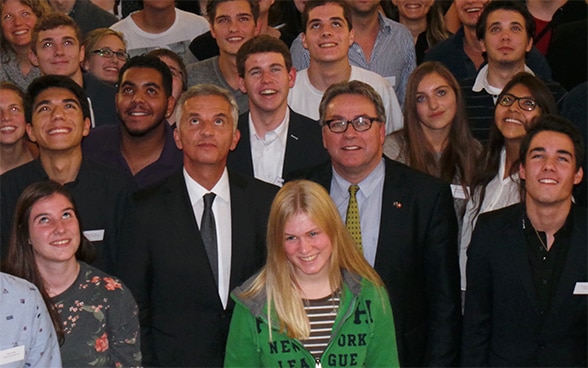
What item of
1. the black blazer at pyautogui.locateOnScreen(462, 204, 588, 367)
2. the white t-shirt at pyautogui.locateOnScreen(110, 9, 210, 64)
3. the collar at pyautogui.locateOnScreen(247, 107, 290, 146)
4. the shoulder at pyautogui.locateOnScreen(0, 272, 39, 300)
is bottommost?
the black blazer at pyautogui.locateOnScreen(462, 204, 588, 367)

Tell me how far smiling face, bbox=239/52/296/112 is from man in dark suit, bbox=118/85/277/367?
0.81 metres

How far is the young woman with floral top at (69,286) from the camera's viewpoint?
15.1 feet

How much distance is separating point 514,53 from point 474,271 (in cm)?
176

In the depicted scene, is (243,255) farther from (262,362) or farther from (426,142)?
(426,142)

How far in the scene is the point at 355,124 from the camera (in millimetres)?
5250

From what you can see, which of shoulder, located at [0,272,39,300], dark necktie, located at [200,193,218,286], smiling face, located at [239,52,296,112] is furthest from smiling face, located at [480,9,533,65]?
shoulder, located at [0,272,39,300]

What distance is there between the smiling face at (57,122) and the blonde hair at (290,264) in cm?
152

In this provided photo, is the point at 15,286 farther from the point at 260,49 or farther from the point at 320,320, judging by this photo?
the point at 260,49

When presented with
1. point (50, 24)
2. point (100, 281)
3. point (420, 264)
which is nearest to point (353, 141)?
point (420, 264)

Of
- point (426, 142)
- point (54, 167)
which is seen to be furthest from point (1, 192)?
point (426, 142)

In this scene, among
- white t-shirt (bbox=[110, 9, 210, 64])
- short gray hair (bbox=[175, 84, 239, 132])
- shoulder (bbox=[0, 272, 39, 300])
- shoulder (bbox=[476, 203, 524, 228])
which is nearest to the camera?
shoulder (bbox=[0, 272, 39, 300])

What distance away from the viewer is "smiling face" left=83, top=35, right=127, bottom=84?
714cm

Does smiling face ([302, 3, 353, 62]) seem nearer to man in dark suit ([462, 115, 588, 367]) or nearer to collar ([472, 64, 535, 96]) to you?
collar ([472, 64, 535, 96])

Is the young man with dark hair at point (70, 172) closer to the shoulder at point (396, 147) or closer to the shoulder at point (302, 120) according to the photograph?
the shoulder at point (302, 120)
